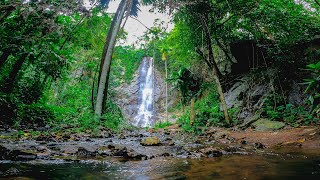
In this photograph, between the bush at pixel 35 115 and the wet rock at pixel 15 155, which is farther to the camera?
the bush at pixel 35 115

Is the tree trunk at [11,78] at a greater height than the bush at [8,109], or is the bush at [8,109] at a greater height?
the tree trunk at [11,78]

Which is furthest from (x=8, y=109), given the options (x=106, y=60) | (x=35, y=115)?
(x=106, y=60)

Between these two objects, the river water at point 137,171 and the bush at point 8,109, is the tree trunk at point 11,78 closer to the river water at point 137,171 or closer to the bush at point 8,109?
the bush at point 8,109

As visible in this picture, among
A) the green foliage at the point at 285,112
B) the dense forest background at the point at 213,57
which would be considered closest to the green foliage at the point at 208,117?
the dense forest background at the point at 213,57

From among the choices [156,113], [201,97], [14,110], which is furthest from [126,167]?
[156,113]

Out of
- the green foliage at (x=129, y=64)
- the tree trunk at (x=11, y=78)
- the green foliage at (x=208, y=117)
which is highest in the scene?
the green foliage at (x=129, y=64)

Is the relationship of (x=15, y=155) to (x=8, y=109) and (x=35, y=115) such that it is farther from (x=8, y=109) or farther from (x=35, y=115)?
(x=35, y=115)

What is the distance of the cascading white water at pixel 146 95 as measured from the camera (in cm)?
2620

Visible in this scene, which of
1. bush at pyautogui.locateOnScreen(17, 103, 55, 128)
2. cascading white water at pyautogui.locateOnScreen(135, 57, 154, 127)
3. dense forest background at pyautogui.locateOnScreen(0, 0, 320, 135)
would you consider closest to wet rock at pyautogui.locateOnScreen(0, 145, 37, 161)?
dense forest background at pyautogui.locateOnScreen(0, 0, 320, 135)

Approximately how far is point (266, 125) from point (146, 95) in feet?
73.8

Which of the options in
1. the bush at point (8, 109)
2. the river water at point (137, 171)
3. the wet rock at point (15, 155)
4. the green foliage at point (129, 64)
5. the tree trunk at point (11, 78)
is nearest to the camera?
the river water at point (137, 171)

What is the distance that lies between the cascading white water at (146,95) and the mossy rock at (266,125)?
667 inches

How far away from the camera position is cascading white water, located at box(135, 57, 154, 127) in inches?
1032

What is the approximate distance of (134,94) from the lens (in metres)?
30.1
